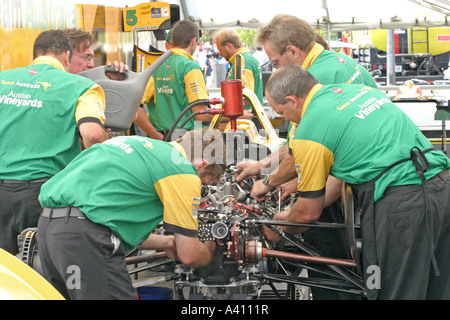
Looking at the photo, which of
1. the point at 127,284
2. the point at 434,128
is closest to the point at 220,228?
the point at 127,284

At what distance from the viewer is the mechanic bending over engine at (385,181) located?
308cm

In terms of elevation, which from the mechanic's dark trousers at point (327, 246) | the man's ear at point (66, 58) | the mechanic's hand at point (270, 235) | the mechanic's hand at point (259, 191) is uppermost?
the man's ear at point (66, 58)

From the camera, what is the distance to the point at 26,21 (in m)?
4.66

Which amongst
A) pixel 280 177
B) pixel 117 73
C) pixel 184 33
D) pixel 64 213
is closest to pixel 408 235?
pixel 280 177

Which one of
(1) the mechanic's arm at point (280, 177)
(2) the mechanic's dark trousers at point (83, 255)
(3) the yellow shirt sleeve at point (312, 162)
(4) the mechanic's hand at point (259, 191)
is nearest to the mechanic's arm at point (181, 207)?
(2) the mechanic's dark trousers at point (83, 255)

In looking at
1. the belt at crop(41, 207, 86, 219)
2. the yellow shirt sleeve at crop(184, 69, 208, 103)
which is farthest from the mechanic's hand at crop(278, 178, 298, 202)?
the yellow shirt sleeve at crop(184, 69, 208, 103)

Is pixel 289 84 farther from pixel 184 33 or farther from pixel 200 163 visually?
pixel 184 33

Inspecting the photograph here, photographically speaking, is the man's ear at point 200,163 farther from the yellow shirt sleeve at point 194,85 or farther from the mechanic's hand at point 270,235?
the yellow shirt sleeve at point 194,85

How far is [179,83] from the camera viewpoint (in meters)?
6.41

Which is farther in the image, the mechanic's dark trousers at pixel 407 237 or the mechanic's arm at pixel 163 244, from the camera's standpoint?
the mechanic's arm at pixel 163 244

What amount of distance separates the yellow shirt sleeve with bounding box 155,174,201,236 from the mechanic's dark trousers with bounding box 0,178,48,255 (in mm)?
992

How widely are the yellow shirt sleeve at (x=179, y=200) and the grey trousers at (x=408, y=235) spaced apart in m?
0.98

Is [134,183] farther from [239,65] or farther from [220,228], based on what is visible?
[239,65]

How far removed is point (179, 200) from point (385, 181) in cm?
107
